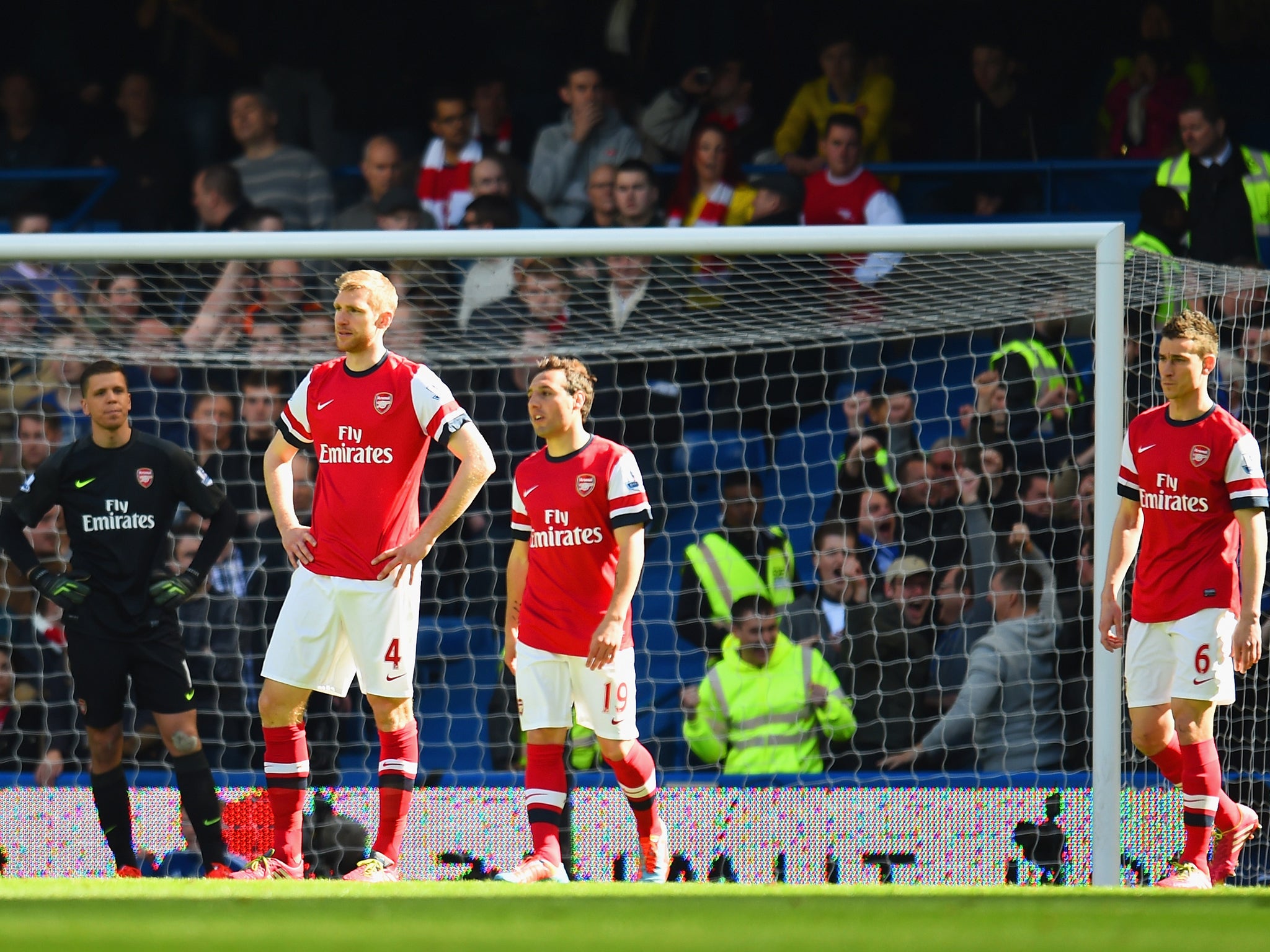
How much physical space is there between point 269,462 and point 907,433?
9.90ft

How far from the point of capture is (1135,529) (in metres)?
5.21

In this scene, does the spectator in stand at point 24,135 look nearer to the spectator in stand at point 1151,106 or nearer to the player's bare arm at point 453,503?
the player's bare arm at point 453,503

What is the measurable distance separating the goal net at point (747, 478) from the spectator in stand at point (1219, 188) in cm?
77

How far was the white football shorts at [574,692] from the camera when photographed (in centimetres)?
504

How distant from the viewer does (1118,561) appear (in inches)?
205

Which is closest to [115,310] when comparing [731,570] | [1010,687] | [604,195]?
[604,195]

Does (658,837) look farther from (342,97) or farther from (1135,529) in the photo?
(342,97)

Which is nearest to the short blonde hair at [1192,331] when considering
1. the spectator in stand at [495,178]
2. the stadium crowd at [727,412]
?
the stadium crowd at [727,412]

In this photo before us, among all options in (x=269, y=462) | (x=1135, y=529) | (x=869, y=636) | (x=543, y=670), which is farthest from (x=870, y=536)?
(x=269, y=462)

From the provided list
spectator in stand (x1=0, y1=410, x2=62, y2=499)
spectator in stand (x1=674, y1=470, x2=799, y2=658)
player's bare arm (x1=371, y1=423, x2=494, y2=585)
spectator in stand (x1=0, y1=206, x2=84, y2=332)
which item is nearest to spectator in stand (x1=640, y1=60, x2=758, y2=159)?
spectator in stand (x1=674, y1=470, x2=799, y2=658)

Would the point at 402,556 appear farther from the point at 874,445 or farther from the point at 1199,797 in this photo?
the point at 874,445

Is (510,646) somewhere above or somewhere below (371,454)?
below

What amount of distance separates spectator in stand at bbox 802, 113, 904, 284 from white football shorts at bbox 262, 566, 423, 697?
13.4ft

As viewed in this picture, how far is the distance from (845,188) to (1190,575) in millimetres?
3641
